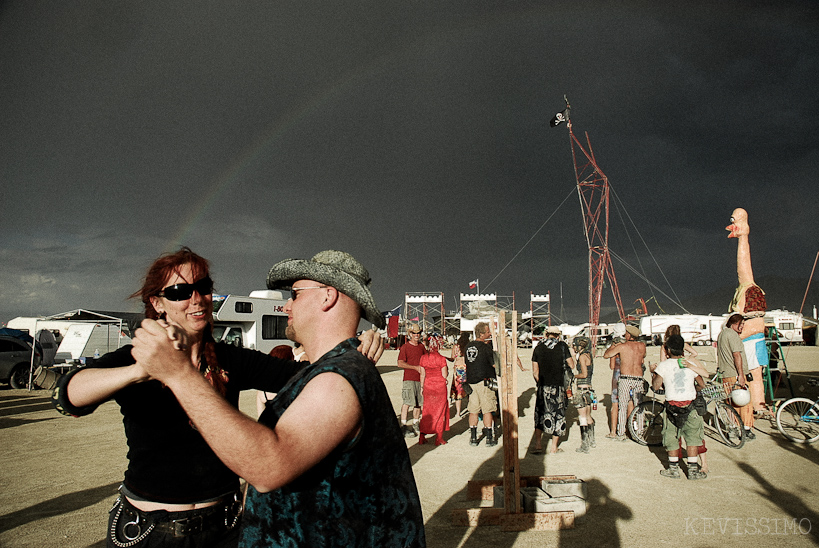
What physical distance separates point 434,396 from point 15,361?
49.0 ft

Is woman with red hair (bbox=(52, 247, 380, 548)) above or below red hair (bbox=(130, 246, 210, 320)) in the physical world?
below

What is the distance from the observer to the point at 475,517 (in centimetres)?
499

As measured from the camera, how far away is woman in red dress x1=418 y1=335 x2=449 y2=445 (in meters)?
8.39

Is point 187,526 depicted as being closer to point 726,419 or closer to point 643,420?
point 643,420

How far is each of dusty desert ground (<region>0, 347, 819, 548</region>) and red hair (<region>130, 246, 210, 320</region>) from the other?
137 inches

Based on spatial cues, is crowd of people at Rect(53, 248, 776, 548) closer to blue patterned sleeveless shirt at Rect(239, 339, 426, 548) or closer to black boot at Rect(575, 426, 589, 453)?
blue patterned sleeveless shirt at Rect(239, 339, 426, 548)

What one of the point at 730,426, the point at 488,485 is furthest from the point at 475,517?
the point at 730,426

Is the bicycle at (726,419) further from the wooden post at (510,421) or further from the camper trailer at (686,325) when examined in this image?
the camper trailer at (686,325)

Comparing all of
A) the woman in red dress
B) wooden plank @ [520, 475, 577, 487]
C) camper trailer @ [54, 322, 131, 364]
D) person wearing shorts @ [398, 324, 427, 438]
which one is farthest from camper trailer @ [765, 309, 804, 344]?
camper trailer @ [54, 322, 131, 364]

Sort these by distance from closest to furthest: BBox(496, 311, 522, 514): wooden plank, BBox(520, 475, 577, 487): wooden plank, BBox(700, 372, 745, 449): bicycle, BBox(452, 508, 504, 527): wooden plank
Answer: BBox(496, 311, 522, 514): wooden plank → BBox(452, 508, 504, 527): wooden plank → BBox(520, 475, 577, 487): wooden plank → BBox(700, 372, 745, 449): bicycle

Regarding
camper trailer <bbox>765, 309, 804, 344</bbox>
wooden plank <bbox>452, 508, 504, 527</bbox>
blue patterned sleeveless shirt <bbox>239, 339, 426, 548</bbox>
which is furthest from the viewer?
camper trailer <bbox>765, 309, 804, 344</bbox>

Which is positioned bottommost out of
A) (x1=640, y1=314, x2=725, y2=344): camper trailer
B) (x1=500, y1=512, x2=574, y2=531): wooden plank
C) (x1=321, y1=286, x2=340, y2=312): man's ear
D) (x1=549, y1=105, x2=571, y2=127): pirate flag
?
(x1=500, y1=512, x2=574, y2=531): wooden plank

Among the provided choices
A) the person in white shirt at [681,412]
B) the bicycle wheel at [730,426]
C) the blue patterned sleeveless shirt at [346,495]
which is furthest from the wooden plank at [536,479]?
the blue patterned sleeveless shirt at [346,495]

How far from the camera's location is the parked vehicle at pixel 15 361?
15.7m
